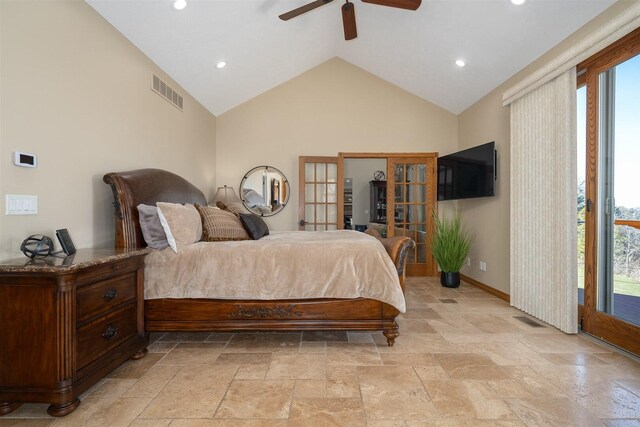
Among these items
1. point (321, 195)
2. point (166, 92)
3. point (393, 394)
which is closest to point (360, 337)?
point (393, 394)

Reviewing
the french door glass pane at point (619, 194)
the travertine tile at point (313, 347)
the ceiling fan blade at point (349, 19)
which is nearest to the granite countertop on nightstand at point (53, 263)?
the travertine tile at point (313, 347)

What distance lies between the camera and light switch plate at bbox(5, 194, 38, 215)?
172 cm

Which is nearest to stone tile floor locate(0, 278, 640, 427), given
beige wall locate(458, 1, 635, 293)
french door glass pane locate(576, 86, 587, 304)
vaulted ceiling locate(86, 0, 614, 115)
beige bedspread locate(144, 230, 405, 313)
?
beige bedspread locate(144, 230, 405, 313)

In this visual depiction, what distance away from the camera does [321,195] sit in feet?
16.5

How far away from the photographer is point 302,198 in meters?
4.95

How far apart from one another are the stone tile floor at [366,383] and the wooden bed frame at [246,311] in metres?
0.19

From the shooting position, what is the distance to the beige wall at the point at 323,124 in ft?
16.4

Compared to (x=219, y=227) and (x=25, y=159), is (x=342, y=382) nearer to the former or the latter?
(x=219, y=227)

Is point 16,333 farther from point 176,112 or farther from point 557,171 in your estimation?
point 557,171

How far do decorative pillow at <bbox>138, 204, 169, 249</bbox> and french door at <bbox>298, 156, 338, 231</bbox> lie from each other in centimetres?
276

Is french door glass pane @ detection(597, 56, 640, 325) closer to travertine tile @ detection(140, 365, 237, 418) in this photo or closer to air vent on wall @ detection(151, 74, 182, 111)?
travertine tile @ detection(140, 365, 237, 418)

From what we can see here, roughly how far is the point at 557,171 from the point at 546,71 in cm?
93

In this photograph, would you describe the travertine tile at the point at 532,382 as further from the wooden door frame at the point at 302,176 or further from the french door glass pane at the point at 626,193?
the wooden door frame at the point at 302,176

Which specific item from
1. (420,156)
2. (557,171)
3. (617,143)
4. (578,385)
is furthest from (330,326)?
(420,156)
